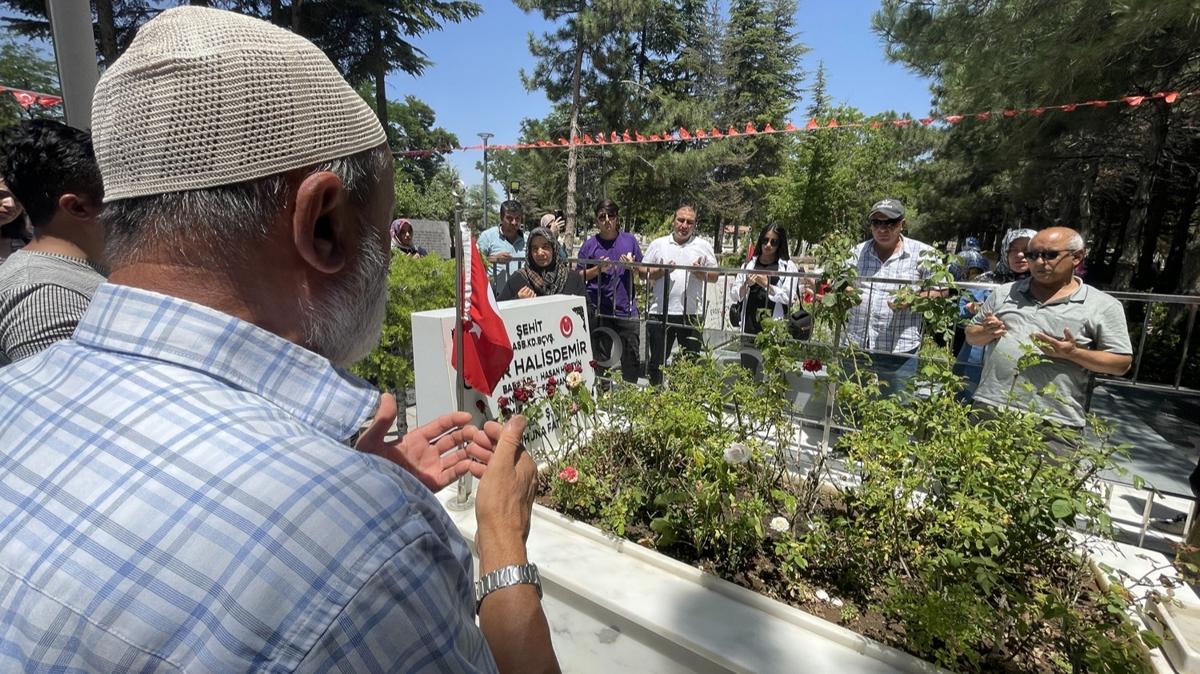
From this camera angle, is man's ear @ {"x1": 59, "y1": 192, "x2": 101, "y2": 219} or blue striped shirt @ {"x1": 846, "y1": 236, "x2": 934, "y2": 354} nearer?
man's ear @ {"x1": 59, "y1": 192, "x2": 101, "y2": 219}

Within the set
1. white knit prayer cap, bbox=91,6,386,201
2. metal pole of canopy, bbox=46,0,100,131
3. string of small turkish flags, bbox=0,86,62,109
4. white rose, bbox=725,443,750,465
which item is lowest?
white rose, bbox=725,443,750,465

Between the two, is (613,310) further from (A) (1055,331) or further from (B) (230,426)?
(B) (230,426)

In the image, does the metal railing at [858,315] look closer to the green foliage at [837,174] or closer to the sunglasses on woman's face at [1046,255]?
the sunglasses on woman's face at [1046,255]

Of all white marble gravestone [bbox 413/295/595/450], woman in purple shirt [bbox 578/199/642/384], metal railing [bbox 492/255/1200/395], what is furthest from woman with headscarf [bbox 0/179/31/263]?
woman in purple shirt [bbox 578/199/642/384]

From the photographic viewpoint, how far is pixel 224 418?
0.66 m

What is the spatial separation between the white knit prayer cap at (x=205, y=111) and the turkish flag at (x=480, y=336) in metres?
2.18

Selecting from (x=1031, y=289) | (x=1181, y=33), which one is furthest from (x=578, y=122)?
(x=1031, y=289)

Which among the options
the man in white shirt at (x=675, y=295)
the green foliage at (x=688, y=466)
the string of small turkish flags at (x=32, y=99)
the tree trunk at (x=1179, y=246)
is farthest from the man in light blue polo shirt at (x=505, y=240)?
the tree trunk at (x=1179, y=246)

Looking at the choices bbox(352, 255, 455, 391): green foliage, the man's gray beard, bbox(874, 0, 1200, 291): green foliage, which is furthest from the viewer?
bbox(874, 0, 1200, 291): green foliage

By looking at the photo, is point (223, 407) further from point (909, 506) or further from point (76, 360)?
point (909, 506)

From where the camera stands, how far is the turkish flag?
299cm

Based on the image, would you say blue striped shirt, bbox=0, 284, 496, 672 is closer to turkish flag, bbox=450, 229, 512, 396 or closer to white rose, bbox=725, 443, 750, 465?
white rose, bbox=725, 443, 750, 465

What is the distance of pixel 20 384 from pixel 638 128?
2665 centimetres

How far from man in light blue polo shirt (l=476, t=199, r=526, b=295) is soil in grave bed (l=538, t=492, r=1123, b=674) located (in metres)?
4.27
